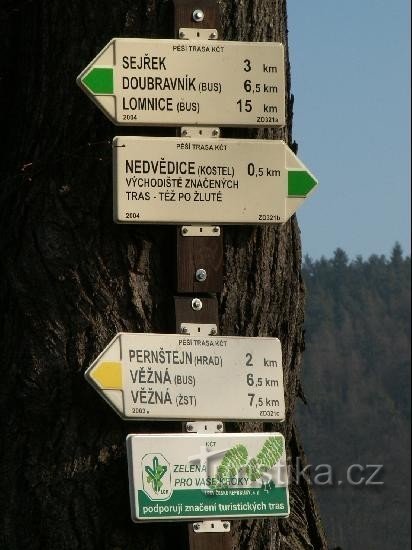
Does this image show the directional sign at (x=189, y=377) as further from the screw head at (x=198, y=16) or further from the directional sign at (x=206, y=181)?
the screw head at (x=198, y=16)

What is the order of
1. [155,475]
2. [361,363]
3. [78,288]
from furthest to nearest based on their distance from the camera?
1. [361,363]
2. [78,288]
3. [155,475]

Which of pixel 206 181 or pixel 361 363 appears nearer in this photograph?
pixel 206 181

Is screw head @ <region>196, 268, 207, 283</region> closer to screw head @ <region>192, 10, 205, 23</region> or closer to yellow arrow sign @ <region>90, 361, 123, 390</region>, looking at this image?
yellow arrow sign @ <region>90, 361, 123, 390</region>

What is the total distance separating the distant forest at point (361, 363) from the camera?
81000 mm

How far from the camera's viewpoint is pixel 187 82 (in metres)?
4.11

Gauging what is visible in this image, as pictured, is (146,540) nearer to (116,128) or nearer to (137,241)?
(137,241)

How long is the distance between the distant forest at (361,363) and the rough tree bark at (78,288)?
228 feet

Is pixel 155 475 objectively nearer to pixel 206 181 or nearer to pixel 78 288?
pixel 78 288

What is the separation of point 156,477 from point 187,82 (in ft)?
3.80

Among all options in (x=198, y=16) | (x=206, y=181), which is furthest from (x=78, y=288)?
(x=198, y=16)

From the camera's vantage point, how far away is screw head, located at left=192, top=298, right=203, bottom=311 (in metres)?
4.09

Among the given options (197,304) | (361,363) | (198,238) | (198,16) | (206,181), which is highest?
(361,363)

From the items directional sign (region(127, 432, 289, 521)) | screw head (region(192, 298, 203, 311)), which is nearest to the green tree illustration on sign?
directional sign (region(127, 432, 289, 521))

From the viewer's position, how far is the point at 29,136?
4.27 meters
